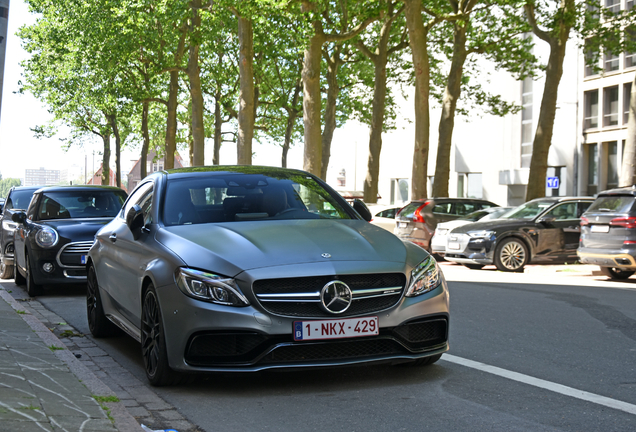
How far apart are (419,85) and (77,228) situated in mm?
16335

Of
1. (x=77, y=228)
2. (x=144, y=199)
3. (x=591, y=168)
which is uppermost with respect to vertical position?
(x=591, y=168)

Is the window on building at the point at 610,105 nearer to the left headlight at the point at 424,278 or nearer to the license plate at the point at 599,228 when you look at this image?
the license plate at the point at 599,228

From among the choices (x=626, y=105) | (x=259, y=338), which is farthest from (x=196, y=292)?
(x=626, y=105)

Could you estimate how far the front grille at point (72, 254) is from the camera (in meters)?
11.9

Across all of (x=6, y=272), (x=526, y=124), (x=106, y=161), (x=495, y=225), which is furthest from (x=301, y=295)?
(x=106, y=161)

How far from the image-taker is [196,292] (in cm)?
529

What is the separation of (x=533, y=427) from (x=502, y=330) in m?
3.87

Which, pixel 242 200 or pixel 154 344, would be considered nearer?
pixel 154 344

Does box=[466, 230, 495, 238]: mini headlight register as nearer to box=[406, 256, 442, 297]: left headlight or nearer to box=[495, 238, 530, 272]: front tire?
box=[495, 238, 530, 272]: front tire

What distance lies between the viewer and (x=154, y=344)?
5.76m

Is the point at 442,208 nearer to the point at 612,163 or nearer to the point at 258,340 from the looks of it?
the point at 258,340

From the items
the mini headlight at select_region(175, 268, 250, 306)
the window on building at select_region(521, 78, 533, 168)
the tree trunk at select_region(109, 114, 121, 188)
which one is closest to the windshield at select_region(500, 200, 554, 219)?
the mini headlight at select_region(175, 268, 250, 306)

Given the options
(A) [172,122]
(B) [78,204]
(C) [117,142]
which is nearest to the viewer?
(B) [78,204]

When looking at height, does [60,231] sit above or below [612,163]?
below
